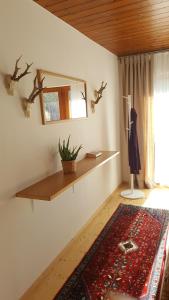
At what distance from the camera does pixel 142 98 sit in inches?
153

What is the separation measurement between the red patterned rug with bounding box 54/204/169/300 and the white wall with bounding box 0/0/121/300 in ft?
1.05

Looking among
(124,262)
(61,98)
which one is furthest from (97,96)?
(124,262)

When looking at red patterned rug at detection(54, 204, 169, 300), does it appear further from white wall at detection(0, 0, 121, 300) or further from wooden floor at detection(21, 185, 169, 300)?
white wall at detection(0, 0, 121, 300)

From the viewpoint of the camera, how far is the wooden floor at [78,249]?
74.4 inches

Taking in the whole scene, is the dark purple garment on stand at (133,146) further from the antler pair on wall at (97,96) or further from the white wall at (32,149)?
Result: the white wall at (32,149)

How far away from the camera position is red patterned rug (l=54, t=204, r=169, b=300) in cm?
186

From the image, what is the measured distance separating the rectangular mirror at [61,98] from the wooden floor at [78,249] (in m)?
1.35

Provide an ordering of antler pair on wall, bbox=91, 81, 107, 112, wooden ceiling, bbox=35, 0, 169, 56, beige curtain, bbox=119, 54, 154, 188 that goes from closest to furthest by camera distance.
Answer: wooden ceiling, bbox=35, 0, 169, 56 → antler pair on wall, bbox=91, 81, 107, 112 → beige curtain, bbox=119, 54, 154, 188

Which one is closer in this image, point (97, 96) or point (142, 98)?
point (97, 96)

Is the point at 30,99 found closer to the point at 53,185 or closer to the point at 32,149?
the point at 32,149

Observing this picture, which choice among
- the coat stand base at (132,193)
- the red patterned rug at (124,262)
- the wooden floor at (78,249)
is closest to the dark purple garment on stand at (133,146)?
the coat stand base at (132,193)

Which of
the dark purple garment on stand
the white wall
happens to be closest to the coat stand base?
the dark purple garment on stand

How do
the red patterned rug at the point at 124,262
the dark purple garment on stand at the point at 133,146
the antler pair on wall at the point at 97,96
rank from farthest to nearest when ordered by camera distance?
the dark purple garment on stand at the point at 133,146, the antler pair on wall at the point at 97,96, the red patterned rug at the point at 124,262

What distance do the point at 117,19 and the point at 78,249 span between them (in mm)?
2389
